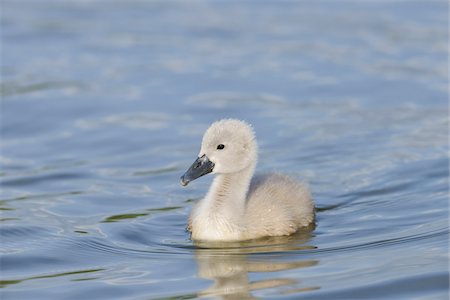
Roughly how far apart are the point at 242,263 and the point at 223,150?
1.16 metres

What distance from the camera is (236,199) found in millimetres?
8734

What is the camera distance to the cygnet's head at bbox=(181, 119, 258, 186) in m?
8.72

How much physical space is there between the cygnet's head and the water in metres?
0.58

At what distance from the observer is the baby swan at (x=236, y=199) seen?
337 inches

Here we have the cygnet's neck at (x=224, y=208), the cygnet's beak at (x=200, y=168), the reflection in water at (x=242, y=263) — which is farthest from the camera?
the cygnet's beak at (x=200, y=168)

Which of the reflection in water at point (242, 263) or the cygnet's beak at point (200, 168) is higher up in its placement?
the cygnet's beak at point (200, 168)

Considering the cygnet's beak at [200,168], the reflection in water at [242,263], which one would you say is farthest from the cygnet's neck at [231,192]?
the reflection in water at [242,263]

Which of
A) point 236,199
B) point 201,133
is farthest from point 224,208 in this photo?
point 201,133

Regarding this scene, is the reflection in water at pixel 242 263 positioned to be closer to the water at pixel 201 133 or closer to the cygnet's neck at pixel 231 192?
the water at pixel 201 133

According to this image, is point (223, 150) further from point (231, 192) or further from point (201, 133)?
point (201, 133)

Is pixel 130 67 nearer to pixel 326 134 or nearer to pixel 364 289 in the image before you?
pixel 326 134

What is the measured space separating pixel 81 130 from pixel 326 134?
8.98 ft

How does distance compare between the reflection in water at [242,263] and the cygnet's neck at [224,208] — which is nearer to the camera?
the reflection in water at [242,263]

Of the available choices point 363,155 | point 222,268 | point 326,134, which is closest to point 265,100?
point 326,134
